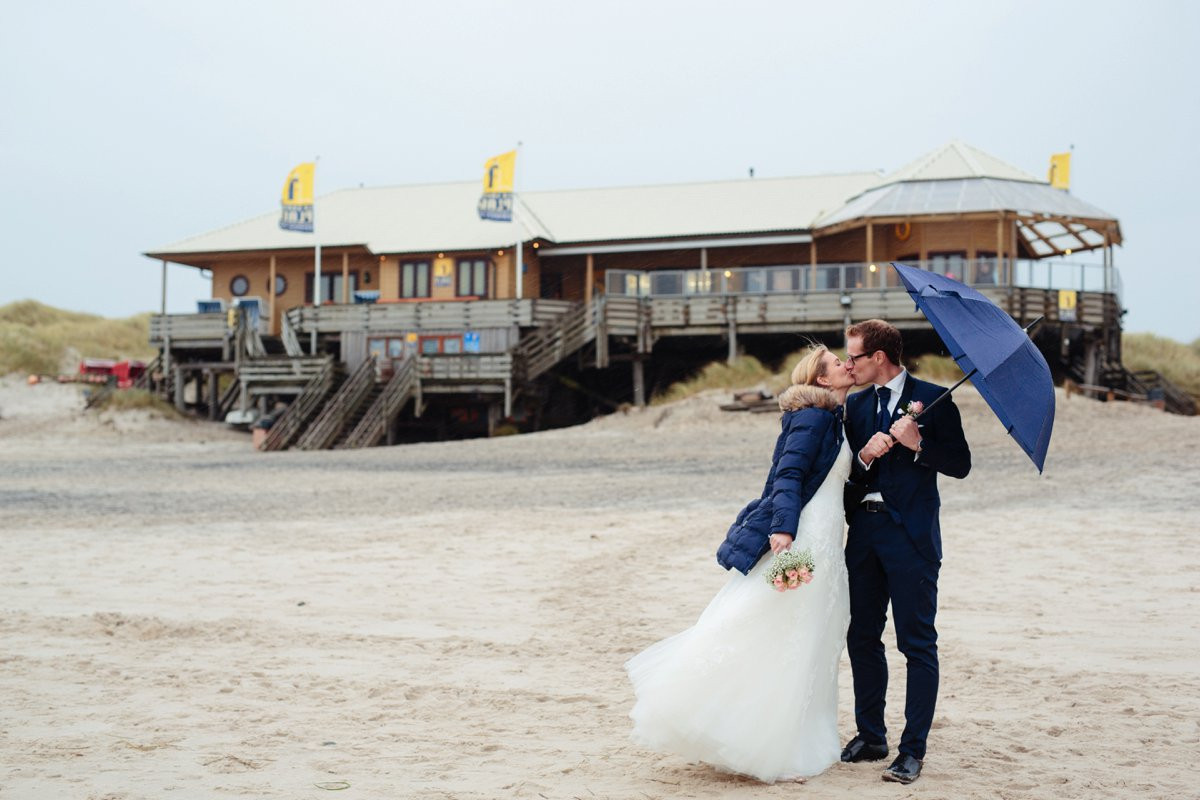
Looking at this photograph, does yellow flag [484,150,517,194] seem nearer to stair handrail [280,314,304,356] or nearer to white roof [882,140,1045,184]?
stair handrail [280,314,304,356]

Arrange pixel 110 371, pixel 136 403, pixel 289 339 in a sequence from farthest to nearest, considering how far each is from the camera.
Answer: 1. pixel 110 371
2. pixel 289 339
3. pixel 136 403

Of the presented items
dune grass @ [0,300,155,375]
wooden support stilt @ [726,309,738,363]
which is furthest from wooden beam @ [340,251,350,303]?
wooden support stilt @ [726,309,738,363]

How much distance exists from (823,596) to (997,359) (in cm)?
118

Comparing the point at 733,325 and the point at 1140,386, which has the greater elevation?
the point at 733,325

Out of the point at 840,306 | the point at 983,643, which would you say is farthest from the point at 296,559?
the point at 840,306

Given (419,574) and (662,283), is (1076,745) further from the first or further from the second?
(662,283)

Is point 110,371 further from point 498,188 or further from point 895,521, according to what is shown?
point 895,521

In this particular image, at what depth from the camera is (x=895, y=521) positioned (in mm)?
4465

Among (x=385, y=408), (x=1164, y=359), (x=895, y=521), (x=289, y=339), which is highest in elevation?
(x=289, y=339)

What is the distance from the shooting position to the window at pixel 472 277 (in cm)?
3556

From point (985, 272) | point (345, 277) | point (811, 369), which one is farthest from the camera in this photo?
point (345, 277)

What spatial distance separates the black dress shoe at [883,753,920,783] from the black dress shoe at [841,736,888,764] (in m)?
0.25

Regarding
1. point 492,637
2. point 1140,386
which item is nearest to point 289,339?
point 1140,386

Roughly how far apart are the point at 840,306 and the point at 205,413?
22.7 metres
